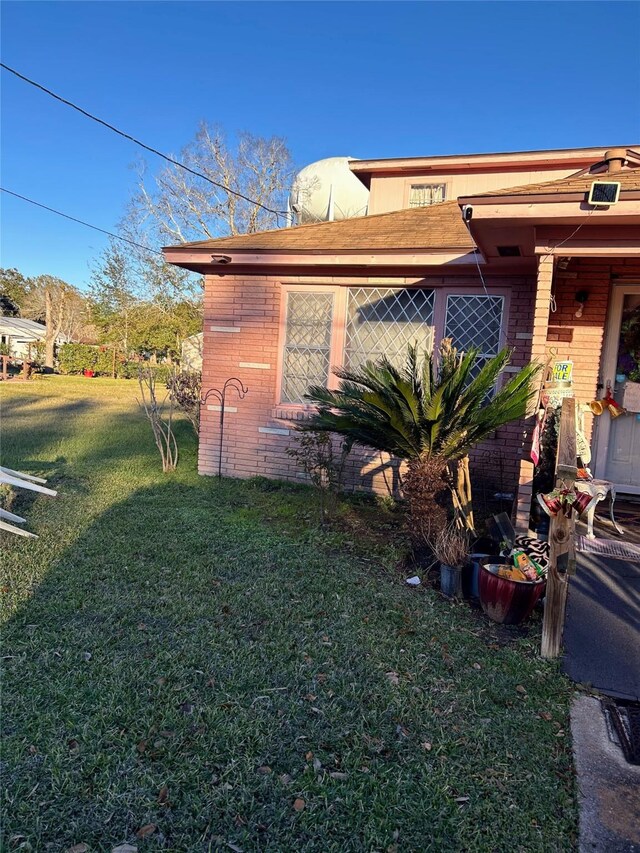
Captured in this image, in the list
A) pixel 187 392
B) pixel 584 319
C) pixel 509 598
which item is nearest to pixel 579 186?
pixel 584 319

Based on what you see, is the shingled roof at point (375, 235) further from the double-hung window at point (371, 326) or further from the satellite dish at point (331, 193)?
the satellite dish at point (331, 193)

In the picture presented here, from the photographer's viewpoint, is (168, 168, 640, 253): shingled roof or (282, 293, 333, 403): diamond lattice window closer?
(168, 168, 640, 253): shingled roof

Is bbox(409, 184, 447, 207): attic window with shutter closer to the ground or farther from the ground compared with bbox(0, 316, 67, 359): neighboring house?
farther from the ground

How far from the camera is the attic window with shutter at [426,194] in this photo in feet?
34.1

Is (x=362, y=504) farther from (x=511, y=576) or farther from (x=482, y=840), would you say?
(x=482, y=840)

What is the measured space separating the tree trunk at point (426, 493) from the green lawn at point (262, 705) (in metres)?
0.47

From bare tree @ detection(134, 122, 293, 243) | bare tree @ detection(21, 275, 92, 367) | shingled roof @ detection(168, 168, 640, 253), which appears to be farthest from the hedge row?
shingled roof @ detection(168, 168, 640, 253)

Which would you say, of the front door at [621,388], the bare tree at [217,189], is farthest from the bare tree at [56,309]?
the front door at [621,388]

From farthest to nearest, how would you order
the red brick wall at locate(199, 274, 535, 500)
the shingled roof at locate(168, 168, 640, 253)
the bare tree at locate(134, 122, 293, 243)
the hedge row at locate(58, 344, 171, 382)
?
the hedge row at locate(58, 344, 171, 382) → the bare tree at locate(134, 122, 293, 243) → the red brick wall at locate(199, 274, 535, 500) → the shingled roof at locate(168, 168, 640, 253)

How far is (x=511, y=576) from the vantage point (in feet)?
13.1

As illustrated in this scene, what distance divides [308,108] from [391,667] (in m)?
19.8

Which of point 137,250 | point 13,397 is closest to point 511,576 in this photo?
point 13,397

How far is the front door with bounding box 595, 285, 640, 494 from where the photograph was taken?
614 centimetres

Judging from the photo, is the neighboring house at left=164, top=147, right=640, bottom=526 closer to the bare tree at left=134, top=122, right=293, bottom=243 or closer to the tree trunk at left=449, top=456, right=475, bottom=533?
the tree trunk at left=449, top=456, right=475, bottom=533
